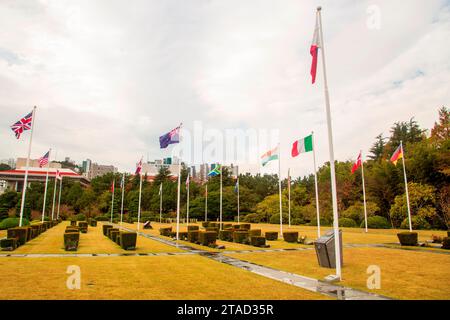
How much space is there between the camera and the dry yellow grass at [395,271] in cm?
913

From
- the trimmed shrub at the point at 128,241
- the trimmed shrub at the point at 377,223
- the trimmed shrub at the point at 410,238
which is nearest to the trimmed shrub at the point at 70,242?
the trimmed shrub at the point at 128,241

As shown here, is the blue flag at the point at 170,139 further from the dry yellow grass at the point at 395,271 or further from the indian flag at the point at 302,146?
the dry yellow grass at the point at 395,271

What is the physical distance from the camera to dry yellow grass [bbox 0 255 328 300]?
8.30 meters

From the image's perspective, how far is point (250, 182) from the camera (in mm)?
85750

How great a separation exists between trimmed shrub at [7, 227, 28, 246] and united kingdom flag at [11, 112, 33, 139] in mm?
6496

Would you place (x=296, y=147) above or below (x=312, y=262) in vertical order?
above

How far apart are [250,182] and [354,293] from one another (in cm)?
7712

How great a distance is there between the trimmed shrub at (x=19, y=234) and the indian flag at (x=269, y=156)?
64.6 feet

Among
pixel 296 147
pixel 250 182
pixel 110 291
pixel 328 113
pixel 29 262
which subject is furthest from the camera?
pixel 250 182

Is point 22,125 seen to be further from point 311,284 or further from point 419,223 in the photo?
point 419,223

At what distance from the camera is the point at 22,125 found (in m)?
20.5
